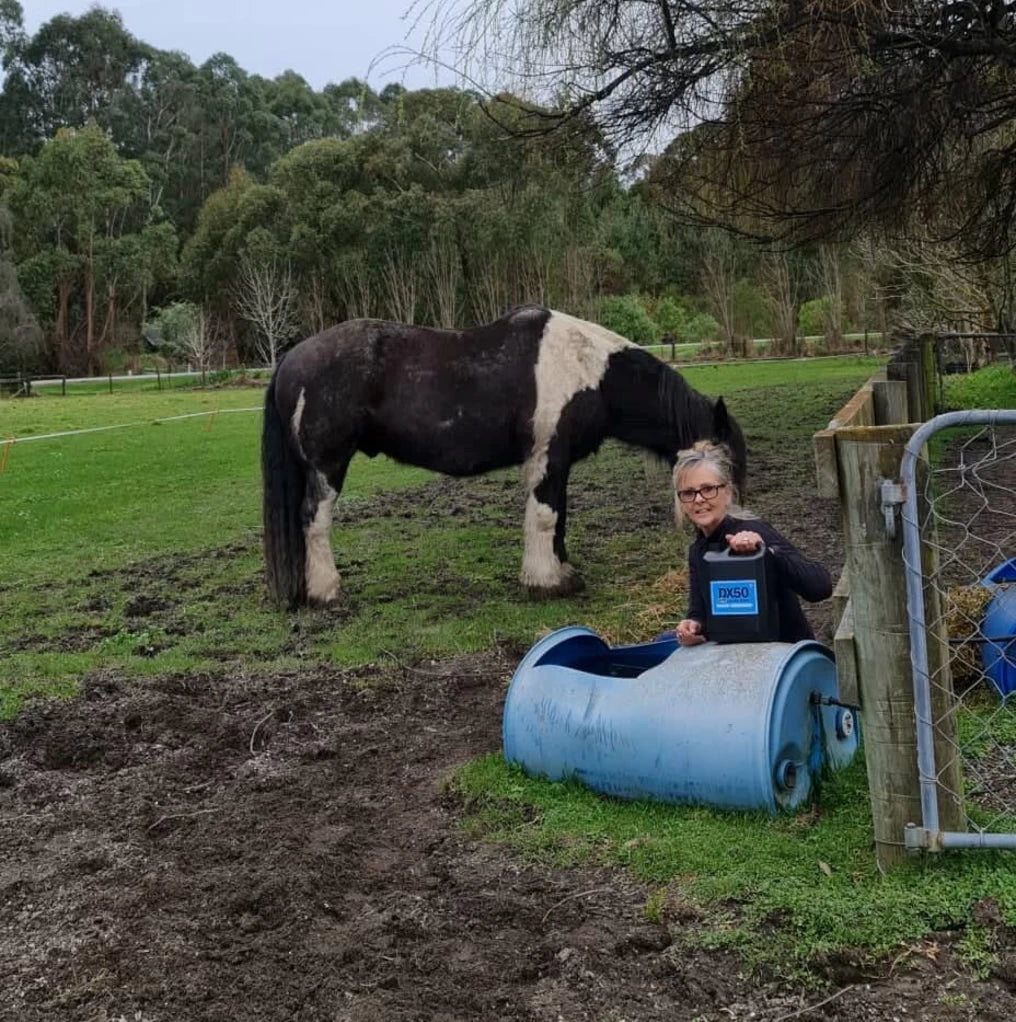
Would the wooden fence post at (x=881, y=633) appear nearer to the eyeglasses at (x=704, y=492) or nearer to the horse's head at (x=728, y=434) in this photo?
the eyeglasses at (x=704, y=492)

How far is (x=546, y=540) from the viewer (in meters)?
6.67

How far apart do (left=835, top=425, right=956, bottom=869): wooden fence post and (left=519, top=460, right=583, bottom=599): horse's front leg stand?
383cm

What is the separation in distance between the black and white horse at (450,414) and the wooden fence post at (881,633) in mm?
3824

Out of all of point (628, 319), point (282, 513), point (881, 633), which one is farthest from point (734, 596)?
point (628, 319)

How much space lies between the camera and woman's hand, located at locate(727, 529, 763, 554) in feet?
10.8

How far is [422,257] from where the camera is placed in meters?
43.8

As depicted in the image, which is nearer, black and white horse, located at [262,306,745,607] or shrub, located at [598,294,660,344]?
black and white horse, located at [262,306,745,607]

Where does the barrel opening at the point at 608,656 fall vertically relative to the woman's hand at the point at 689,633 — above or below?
below

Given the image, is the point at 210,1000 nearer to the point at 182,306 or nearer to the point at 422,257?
the point at 422,257

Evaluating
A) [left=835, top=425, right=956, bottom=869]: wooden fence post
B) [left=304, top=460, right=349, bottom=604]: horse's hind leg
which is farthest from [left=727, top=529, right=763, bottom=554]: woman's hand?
[left=304, top=460, right=349, bottom=604]: horse's hind leg

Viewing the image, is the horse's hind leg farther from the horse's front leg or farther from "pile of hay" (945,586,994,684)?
"pile of hay" (945,586,994,684)

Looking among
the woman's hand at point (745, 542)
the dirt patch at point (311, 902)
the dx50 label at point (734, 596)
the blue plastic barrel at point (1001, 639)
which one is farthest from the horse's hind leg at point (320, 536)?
the blue plastic barrel at point (1001, 639)

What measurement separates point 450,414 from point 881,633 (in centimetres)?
429

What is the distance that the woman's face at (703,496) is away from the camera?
3.44 m
